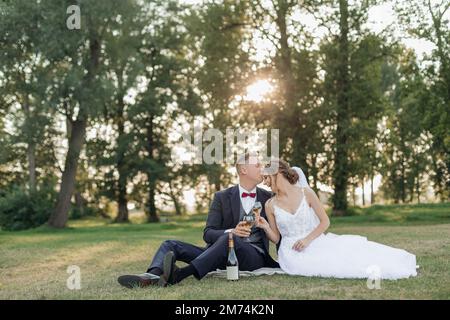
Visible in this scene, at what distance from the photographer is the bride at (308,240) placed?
9.57 meters

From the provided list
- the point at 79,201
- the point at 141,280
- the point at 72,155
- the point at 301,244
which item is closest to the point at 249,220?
the point at 301,244

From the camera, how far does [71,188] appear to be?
3441 centimetres

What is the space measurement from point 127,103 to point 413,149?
28010mm

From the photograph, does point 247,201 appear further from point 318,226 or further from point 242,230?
point 318,226

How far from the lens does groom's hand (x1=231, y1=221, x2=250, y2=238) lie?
9430 mm

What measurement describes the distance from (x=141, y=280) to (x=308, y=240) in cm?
254

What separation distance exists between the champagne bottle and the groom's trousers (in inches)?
2.3

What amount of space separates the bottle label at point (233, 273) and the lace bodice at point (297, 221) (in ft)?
3.26

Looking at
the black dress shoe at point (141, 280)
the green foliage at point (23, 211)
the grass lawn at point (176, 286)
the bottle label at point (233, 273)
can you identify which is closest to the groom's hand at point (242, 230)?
the bottle label at point (233, 273)

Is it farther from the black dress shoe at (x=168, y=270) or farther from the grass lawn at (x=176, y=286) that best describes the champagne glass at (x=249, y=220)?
the black dress shoe at (x=168, y=270)

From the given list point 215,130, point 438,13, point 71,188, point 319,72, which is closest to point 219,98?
point 215,130

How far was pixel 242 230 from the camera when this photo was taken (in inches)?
372

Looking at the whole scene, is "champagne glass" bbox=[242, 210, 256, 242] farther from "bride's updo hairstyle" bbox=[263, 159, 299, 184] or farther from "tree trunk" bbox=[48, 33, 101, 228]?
"tree trunk" bbox=[48, 33, 101, 228]
